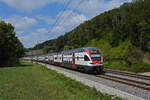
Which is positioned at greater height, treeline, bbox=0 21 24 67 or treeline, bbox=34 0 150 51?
treeline, bbox=34 0 150 51

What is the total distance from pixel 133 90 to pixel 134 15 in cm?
6004

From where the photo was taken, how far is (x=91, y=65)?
2005cm

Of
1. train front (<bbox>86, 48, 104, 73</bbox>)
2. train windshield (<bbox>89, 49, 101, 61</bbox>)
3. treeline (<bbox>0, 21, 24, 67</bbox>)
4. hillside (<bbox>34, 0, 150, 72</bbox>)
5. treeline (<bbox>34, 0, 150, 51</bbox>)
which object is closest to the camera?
train front (<bbox>86, 48, 104, 73</bbox>)

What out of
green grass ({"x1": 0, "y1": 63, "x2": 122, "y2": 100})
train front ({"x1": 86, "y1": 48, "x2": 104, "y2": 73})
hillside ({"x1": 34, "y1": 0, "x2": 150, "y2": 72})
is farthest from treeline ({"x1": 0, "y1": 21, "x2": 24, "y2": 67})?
green grass ({"x1": 0, "y1": 63, "x2": 122, "y2": 100})

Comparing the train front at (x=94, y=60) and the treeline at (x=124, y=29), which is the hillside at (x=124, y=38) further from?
the train front at (x=94, y=60)

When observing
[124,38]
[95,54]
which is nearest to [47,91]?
[95,54]

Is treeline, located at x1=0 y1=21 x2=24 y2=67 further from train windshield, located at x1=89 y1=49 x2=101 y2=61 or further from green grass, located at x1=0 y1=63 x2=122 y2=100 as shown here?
green grass, located at x1=0 y1=63 x2=122 y2=100

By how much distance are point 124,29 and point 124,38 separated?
13.5 ft

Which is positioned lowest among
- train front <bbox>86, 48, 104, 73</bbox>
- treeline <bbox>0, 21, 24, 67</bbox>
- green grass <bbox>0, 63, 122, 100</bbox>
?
green grass <bbox>0, 63, 122, 100</bbox>

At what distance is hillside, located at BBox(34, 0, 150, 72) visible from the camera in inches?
1053

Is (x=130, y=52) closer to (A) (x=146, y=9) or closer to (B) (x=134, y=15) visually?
(A) (x=146, y=9)

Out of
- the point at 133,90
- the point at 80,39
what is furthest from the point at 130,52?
the point at 80,39

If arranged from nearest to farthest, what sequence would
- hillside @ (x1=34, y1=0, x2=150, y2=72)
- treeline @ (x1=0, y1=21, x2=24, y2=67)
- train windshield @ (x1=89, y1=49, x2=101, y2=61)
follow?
train windshield @ (x1=89, y1=49, x2=101, y2=61) → hillside @ (x1=34, y1=0, x2=150, y2=72) → treeline @ (x1=0, y1=21, x2=24, y2=67)

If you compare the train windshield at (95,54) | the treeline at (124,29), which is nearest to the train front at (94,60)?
the train windshield at (95,54)
